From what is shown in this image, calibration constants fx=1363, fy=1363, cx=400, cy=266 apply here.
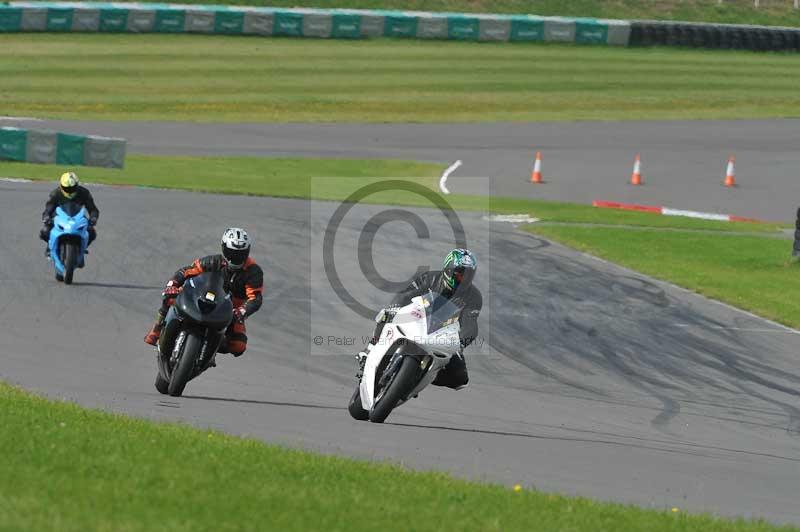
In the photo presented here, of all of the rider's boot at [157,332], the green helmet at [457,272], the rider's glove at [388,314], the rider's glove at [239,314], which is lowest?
the rider's boot at [157,332]

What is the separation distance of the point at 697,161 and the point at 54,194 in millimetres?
23191

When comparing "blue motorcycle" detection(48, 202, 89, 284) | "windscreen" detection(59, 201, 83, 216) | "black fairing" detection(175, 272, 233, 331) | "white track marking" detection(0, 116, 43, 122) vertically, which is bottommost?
"white track marking" detection(0, 116, 43, 122)

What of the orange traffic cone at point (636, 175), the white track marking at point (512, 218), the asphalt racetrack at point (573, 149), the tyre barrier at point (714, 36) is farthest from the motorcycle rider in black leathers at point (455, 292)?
the tyre barrier at point (714, 36)

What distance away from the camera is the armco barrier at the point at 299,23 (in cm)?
4828

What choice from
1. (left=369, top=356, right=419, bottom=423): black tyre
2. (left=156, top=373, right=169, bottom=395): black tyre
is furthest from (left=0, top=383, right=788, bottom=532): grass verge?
(left=156, top=373, right=169, bottom=395): black tyre

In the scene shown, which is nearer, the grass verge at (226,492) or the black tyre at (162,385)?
the grass verge at (226,492)

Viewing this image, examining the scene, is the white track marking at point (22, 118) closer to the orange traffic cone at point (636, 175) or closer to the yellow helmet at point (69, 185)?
the orange traffic cone at point (636, 175)

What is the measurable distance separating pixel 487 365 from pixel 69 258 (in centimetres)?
611

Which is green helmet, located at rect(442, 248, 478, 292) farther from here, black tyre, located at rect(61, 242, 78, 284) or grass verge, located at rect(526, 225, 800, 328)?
grass verge, located at rect(526, 225, 800, 328)

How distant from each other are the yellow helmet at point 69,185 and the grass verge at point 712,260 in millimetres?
9446

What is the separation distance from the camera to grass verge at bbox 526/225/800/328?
68.4ft

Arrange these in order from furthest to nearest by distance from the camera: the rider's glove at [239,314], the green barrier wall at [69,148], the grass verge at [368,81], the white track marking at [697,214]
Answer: the grass verge at [368,81] → the green barrier wall at [69,148] → the white track marking at [697,214] → the rider's glove at [239,314]

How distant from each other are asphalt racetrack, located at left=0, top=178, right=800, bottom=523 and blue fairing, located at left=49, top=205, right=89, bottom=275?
431 millimetres

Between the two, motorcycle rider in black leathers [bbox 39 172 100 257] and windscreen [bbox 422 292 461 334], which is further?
motorcycle rider in black leathers [bbox 39 172 100 257]
